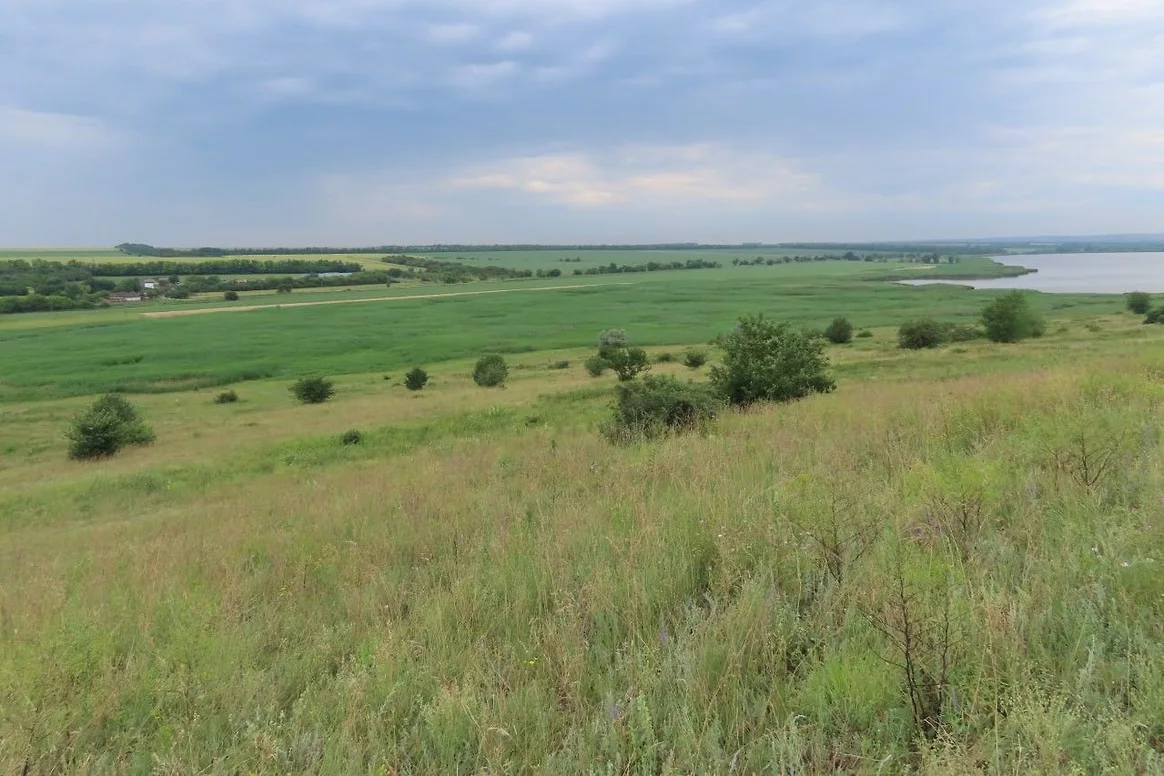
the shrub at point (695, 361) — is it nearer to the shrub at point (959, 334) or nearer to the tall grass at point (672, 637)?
the shrub at point (959, 334)

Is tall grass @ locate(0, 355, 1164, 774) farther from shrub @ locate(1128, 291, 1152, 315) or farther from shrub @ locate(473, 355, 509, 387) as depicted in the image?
shrub @ locate(1128, 291, 1152, 315)

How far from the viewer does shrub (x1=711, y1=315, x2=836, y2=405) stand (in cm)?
1889

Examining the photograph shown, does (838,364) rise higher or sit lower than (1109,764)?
lower

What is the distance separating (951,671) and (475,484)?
6.40m

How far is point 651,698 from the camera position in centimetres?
259

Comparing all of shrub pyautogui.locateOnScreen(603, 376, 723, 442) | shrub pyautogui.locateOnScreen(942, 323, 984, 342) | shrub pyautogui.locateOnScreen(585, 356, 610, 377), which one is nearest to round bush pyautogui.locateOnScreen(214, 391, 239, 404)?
shrub pyautogui.locateOnScreen(585, 356, 610, 377)

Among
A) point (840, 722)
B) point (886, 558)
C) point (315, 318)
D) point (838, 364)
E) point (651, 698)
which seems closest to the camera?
point (840, 722)

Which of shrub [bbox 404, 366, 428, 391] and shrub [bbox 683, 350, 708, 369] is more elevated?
shrub [bbox 683, 350, 708, 369]

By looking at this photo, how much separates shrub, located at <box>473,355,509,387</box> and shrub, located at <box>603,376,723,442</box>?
27056mm

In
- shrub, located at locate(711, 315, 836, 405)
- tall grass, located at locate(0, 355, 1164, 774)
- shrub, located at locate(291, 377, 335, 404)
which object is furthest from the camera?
shrub, located at locate(291, 377, 335, 404)

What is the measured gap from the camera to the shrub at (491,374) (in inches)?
1703

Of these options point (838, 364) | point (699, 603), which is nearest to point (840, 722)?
point (699, 603)

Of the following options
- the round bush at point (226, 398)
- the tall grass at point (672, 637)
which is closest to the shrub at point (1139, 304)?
the tall grass at point (672, 637)

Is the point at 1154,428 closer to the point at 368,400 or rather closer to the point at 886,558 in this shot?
the point at 886,558
